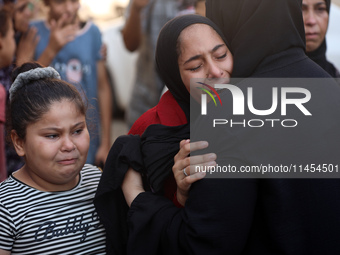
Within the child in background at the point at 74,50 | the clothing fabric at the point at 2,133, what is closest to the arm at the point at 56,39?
the child in background at the point at 74,50

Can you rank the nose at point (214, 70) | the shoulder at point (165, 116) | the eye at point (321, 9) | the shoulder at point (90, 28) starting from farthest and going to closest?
1. the shoulder at point (90, 28)
2. the eye at point (321, 9)
3. the shoulder at point (165, 116)
4. the nose at point (214, 70)

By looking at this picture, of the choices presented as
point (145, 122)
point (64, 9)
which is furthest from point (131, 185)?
point (64, 9)

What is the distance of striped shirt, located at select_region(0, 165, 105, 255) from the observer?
210 centimetres

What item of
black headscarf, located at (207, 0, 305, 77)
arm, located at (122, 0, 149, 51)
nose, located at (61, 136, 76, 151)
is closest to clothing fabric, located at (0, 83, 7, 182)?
nose, located at (61, 136, 76, 151)

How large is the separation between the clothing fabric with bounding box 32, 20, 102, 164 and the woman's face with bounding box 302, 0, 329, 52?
5.86 feet

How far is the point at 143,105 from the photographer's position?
460 cm

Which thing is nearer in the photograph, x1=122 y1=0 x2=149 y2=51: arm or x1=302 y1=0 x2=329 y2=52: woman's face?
x1=302 y1=0 x2=329 y2=52: woman's face

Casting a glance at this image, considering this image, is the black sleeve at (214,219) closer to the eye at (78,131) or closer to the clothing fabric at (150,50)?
the eye at (78,131)

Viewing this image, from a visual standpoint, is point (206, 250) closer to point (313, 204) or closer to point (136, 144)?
point (313, 204)

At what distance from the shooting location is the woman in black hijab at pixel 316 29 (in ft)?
9.62

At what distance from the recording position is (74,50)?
13.6 ft

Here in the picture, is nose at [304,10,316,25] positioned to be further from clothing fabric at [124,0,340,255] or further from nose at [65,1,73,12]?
nose at [65,1,73,12]

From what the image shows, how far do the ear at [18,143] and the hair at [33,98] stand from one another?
0.07 ft

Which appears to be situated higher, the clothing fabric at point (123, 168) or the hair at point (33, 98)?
the hair at point (33, 98)
